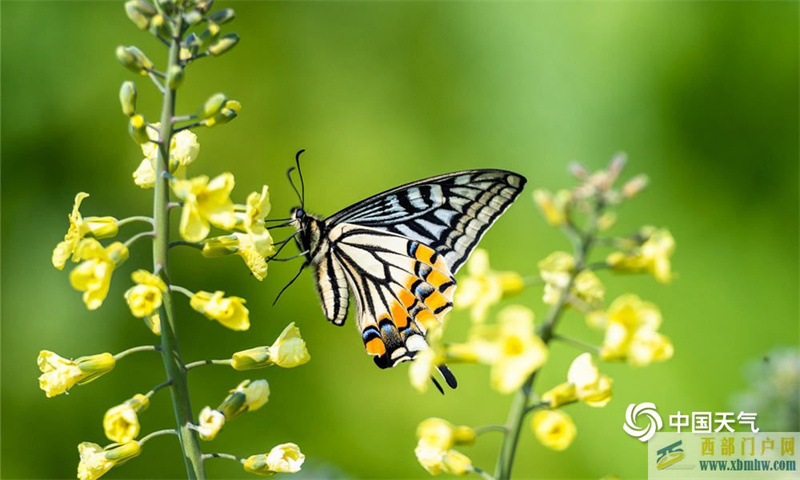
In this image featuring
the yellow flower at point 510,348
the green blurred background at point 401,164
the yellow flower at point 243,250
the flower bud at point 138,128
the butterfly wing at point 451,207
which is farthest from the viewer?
the green blurred background at point 401,164

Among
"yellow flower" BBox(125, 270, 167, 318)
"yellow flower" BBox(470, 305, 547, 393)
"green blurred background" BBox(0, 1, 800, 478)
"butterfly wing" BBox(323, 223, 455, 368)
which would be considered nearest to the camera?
"yellow flower" BBox(470, 305, 547, 393)

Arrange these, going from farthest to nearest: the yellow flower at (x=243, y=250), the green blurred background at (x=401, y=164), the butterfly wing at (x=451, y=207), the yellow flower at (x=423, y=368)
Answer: the green blurred background at (x=401, y=164) → the butterfly wing at (x=451, y=207) → the yellow flower at (x=243, y=250) → the yellow flower at (x=423, y=368)

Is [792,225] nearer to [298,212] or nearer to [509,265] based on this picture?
[509,265]

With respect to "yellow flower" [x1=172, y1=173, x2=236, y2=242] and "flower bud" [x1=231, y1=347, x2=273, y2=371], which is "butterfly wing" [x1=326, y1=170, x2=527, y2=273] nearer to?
"flower bud" [x1=231, y1=347, x2=273, y2=371]

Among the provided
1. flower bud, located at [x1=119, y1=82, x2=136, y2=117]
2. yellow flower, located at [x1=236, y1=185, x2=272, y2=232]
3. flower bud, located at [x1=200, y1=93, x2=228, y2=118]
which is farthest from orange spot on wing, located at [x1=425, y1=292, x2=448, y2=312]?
flower bud, located at [x1=119, y1=82, x2=136, y2=117]

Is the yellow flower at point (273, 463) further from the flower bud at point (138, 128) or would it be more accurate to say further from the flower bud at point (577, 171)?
the flower bud at point (577, 171)

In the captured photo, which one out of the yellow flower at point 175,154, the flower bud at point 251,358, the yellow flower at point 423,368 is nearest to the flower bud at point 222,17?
the yellow flower at point 175,154

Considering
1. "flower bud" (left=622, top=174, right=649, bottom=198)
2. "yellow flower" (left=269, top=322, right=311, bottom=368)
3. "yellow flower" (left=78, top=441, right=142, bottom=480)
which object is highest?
"flower bud" (left=622, top=174, right=649, bottom=198)
